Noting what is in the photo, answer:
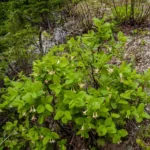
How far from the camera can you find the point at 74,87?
2840 millimetres

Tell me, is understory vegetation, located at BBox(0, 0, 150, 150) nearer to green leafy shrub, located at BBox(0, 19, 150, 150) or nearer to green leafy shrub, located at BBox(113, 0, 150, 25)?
green leafy shrub, located at BBox(0, 19, 150, 150)

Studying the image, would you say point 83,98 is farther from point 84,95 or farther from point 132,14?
point 132,14

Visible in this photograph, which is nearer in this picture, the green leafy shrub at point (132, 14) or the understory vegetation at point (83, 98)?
the understory vegetation at point (83, 98)

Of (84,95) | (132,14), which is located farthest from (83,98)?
(132,14)

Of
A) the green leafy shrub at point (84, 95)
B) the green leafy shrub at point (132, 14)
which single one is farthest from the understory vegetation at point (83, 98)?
the green leafy shrub at point (132, 14)

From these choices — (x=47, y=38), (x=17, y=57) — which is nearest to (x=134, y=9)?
(x=47, y=38)

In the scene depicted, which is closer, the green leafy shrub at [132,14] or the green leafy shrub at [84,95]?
the green leafy shrub at [84,95]

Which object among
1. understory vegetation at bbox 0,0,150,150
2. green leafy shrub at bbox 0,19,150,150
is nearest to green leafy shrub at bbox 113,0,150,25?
understory vegetation at bbox 0,0,150,150

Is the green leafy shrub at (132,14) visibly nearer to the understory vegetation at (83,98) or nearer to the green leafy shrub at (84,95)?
the understory vegetation at (83,98)

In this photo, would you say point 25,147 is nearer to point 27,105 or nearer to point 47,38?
point 27,105

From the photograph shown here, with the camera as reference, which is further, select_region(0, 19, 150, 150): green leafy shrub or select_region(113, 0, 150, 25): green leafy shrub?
select_region(113, 0, 150, 25): green leafy shrub

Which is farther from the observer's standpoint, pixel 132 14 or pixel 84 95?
pixel 132 14

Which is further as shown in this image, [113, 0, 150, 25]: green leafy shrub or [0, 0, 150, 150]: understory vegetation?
[113, 0, 150, 25]: green leafy shrub

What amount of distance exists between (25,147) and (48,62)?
59.1 inches
